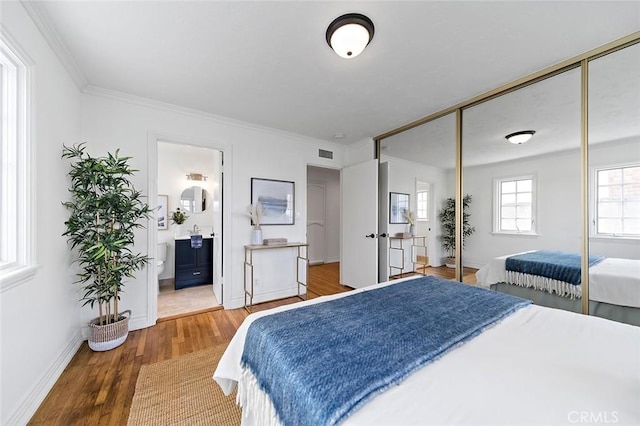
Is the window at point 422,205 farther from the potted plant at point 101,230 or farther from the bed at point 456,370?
the potted plant at point 101,230

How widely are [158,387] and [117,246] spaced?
118 cm

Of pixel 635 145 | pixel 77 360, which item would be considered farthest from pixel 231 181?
pixel 635 145

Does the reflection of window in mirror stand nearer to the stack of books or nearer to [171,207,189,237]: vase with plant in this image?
the stack of books

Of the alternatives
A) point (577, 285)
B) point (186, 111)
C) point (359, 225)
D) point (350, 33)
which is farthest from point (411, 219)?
point (186, 111)

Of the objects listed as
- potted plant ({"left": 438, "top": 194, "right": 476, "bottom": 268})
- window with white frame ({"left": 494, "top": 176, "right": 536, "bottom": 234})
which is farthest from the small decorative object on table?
window with white frame ({"left": 494, "top": 176, "right": 536, "bottom": 234})

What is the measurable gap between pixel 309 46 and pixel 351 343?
1945 millimetres

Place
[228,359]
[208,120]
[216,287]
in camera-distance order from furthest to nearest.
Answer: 1. [216,287]
2. [208,120]
3. [228,359]

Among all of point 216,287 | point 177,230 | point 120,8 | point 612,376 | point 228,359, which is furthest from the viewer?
point 177,230

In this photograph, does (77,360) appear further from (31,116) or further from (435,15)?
(435,15)

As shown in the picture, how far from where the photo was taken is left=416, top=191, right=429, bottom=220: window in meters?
2.94

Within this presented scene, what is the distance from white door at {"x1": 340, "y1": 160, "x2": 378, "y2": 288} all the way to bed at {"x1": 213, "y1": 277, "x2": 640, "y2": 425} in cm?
218

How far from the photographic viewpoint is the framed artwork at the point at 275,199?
336 centimetres

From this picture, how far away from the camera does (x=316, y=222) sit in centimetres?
616

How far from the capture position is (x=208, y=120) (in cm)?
299
